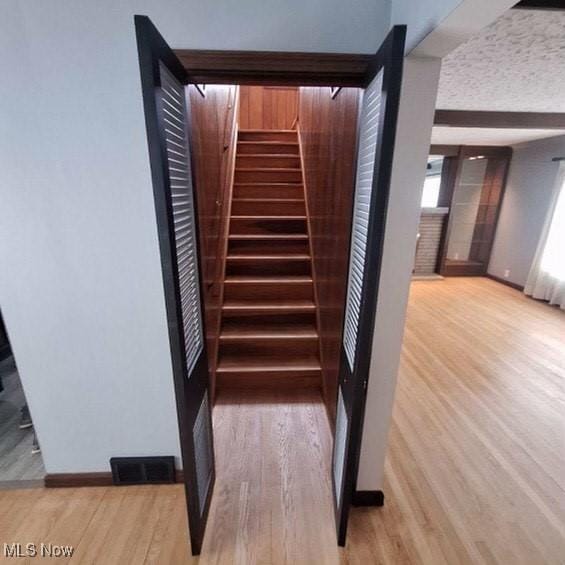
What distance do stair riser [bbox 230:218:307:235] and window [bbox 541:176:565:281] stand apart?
380cm

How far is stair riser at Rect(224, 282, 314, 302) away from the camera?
2756 mm

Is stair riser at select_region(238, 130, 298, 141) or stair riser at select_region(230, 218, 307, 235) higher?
stair riser at select_region(238, 130, 298, 141)

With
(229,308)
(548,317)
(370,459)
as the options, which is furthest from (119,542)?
(548,317)

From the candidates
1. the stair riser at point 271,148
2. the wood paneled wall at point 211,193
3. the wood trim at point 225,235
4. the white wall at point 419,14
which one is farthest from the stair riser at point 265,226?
the white wall at point 419,14

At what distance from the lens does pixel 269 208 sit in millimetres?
3422

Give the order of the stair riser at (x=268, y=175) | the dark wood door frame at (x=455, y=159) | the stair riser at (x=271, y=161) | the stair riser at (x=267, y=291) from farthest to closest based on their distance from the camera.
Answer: the dark wood door frame at (x=455, y=159) < the stair riser at (x=271, y=161) < the stair riser at (x=268, y=175) < the stair riser at (x=267, y=291)

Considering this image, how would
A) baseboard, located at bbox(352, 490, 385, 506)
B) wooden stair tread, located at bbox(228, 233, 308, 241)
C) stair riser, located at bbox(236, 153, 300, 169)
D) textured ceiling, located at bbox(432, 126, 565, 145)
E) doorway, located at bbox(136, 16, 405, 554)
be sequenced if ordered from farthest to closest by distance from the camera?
textured ceiling, located at bbox(432, 126, 565, 145) < stair riser, located at bbox(236, 153, 300, 169) < wooden stair tread, located at bbox(228, 233, 308, 241) < baseboard, located at bbox(352, 490, 385, 506) < doorway, located at bbox(136, 16, 405, 554)

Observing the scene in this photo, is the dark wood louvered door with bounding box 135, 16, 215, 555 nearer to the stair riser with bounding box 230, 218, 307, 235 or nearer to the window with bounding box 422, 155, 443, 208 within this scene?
the stair riser with bounding box 230, 218, 307, 235

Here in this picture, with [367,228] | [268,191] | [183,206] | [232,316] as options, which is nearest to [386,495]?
[367,228]

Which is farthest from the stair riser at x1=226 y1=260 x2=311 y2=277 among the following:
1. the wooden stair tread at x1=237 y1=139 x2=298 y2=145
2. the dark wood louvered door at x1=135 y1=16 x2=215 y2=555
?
the wooden stair tread at x1=237 y1=139 x2=298 y2=145

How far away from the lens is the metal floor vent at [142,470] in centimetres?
166

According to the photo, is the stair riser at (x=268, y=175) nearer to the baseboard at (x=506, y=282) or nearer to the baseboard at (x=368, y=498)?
the baseboard at (x=368, y=498)

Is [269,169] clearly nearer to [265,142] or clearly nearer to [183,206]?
[265,142]

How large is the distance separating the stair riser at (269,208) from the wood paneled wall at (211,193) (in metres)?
0.40
